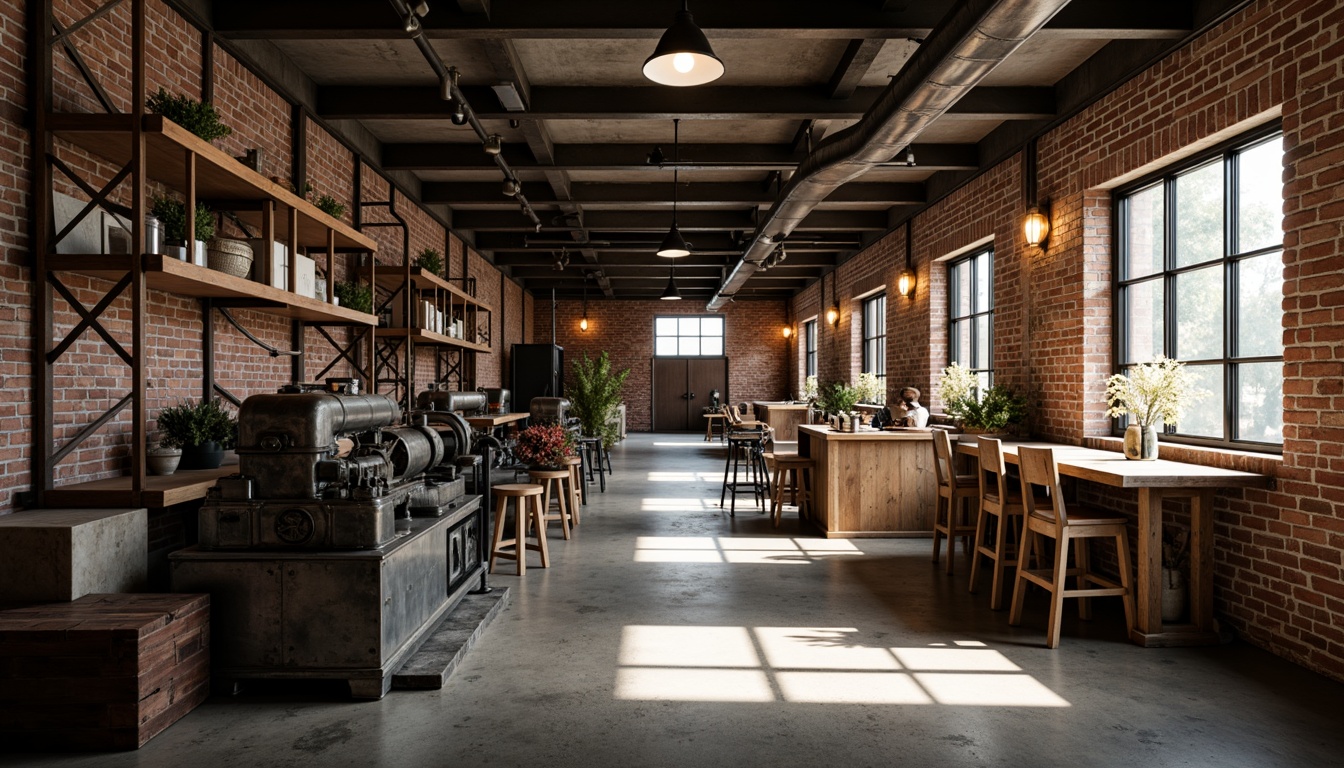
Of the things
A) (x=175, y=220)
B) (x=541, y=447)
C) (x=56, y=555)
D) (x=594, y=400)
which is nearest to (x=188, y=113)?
(x=175, y=220)

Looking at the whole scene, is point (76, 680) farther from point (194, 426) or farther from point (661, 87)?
point (661, 87)

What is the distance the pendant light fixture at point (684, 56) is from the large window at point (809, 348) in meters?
12.9

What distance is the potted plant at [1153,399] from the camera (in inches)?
177

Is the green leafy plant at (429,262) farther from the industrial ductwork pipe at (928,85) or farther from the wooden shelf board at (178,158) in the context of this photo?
the industrial ductwork pipe at (928,85)

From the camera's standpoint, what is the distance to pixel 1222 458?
4242 millimetres

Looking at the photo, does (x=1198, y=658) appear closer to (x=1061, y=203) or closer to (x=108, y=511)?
(x=1061, y=203)

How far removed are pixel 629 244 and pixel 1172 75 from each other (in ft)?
25.9

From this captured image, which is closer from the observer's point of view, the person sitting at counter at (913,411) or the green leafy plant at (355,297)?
the green leafy plant at (355,297)

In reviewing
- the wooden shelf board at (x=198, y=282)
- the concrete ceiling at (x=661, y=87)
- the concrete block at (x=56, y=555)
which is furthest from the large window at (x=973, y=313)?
the concrete block at (x=56, y=555)

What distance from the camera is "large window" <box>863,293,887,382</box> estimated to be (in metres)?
11.5

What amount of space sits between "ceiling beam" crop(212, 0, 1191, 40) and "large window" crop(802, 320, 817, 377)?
12024 millimetres

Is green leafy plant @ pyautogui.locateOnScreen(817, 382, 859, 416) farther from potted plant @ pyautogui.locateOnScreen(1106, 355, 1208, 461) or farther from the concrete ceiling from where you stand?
potted plant @ pyautogui.locateOnScreen(1106, 355, 1208, 461)

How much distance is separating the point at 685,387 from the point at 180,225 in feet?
52.4

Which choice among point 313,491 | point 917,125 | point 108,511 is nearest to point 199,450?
point 108,511
